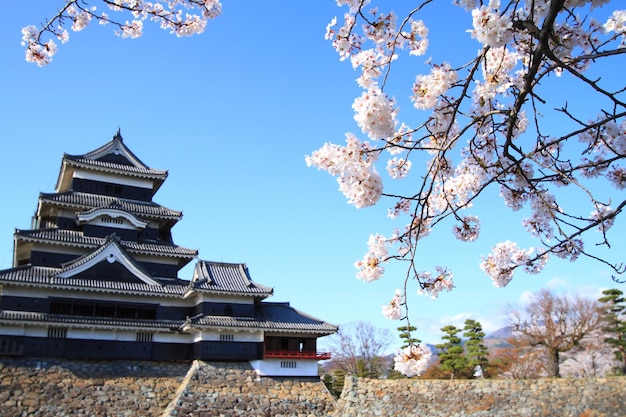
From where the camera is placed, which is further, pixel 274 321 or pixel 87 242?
pixel 274 321

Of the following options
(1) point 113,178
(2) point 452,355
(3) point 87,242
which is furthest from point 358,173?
(2) point 452,355

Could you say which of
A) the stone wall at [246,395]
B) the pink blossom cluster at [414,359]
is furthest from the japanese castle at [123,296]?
the pink blossom cluster at [414,359]

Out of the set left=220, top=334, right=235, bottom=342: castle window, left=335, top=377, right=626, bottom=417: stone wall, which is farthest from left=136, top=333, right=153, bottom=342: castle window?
left=335, top=377, right=626, bottom=417: stone wall

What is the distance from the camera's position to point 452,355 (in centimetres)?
2719

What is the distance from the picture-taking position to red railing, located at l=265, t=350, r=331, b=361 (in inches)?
795

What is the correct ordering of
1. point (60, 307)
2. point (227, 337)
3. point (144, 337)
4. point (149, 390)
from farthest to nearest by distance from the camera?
point (227, 337), point (144, 337), point (60, 307), point (149, 390)

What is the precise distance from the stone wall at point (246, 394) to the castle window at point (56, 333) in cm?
88

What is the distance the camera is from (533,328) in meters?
27.5

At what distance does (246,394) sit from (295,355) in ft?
8.81

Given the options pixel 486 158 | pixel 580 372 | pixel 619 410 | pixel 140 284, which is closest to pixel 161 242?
pixel 140 284

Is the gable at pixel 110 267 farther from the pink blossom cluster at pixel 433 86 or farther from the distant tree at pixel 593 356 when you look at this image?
the distant tree at pixel 593 356

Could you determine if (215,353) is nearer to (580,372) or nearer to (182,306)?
(182,306)

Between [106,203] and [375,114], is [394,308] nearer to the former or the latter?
[375,114]

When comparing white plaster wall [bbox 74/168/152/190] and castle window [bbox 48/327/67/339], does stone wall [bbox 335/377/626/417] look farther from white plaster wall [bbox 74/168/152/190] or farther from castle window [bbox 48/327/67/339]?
white plaster wall [bbox 74/168/152/190]
